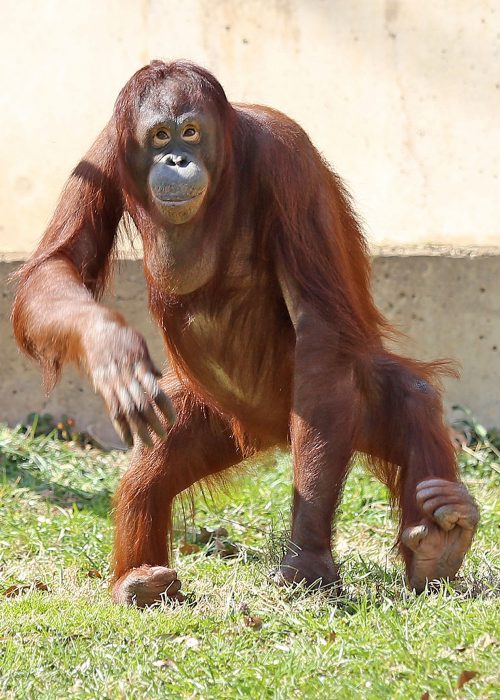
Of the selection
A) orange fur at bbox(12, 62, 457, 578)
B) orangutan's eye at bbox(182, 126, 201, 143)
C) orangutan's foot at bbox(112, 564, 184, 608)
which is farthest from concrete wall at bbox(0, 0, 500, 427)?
orangutan's foot at bbox(112, 564, 184, 608)

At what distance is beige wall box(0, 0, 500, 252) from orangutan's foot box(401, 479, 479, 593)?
3494 millimetres

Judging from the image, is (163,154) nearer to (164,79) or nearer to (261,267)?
(164,79)

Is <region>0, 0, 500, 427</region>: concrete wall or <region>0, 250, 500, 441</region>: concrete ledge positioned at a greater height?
<region>0, 0, 500, 427</region>: concrete wall

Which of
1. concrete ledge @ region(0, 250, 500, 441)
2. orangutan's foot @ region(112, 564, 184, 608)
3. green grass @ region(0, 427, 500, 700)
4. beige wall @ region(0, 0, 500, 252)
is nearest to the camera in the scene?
green grass @ region(0, 427, 500, 700)

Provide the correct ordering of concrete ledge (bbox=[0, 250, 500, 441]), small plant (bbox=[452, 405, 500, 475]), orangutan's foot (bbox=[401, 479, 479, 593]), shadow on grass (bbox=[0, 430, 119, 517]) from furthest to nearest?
concrete ledge (bbox=[0, 250, 500, 441])
small plant (bbox=[452, 405, 500, 475])
shadow on grass (bbox=[0, 430, 119, 517])
orangutan's foot (bbox=[401, 479, 479, 593])

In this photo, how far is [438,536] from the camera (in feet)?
12.8

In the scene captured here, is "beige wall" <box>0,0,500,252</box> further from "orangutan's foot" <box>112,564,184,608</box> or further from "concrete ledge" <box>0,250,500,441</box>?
"orangutan's foot" <box>112,564,184,608</box>

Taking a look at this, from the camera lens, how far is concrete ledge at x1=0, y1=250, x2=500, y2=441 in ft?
22.5

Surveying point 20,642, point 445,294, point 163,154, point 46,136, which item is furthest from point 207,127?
point 46,136

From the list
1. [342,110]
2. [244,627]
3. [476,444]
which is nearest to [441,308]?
[476,444]

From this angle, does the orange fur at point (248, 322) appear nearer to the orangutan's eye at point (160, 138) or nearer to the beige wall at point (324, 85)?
the orangutan's eye at point (160, 138)

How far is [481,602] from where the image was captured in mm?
3559

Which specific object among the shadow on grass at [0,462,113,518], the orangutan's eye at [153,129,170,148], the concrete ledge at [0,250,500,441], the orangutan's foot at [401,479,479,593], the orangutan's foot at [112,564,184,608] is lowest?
the shadow on grass at [0,462,113,518]

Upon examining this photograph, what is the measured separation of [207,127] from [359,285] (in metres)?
0.89
